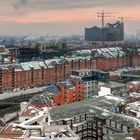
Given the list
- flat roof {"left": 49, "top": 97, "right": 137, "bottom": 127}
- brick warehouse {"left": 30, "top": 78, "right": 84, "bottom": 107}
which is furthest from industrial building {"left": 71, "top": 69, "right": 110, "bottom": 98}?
flat roof {"left": 49, "top": 97, "right": 137, "bottom": 127}

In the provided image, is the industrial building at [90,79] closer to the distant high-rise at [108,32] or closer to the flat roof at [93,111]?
the flat roof at [93,111]

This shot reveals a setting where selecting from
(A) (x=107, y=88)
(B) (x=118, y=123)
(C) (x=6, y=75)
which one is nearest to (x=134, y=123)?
(B) (x=118, y=123)

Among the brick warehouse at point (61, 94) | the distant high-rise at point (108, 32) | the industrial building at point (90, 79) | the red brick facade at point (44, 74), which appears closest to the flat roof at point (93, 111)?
the brick warehouse at point (61, 94)

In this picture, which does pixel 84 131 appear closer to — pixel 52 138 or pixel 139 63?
pixel 52 138

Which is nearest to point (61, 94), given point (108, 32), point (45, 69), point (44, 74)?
point (44, 74)

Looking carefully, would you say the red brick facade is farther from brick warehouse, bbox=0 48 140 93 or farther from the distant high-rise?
the distant high-rise

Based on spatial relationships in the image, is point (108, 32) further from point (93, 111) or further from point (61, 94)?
point (93, 111)
